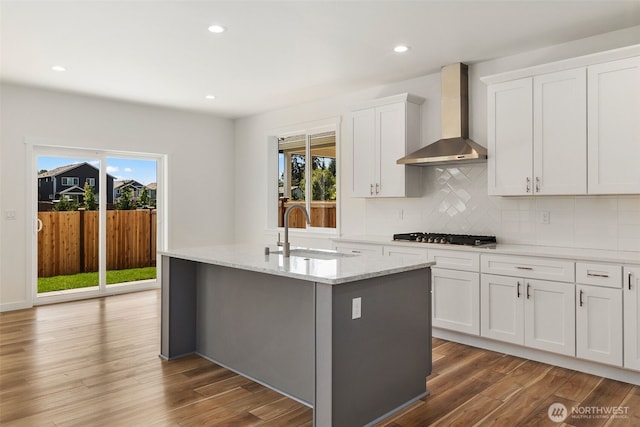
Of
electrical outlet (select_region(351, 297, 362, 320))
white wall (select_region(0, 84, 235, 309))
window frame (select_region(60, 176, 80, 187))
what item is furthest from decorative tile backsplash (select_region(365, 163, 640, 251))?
→ window frame (select_region(60, 176, 80, 187))

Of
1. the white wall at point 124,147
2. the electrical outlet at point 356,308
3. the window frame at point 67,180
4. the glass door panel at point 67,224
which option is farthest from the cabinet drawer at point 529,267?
the window frame at point 67,180

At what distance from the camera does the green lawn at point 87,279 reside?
227 inches

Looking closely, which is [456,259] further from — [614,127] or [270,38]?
[270,38]

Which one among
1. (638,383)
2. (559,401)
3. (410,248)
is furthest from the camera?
(410,248)

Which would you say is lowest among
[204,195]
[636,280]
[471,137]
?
[636,280]

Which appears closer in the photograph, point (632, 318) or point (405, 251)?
point (632, 318)

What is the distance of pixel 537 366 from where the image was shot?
11.4ft

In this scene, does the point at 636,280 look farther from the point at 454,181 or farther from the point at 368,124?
the point at 368,124

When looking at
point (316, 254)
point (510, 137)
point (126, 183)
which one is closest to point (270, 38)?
point (316, 254)

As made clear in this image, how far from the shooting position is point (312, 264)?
277 cm

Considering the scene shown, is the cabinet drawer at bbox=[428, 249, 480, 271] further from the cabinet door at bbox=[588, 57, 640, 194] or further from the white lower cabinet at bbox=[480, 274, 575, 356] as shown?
the cabinet door at bbox=[588, 57, 640, 194]

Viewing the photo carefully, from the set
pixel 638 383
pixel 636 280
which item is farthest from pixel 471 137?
pixel 638 383

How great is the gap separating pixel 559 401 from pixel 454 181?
7.66 feet

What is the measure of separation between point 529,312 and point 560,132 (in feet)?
4.86
